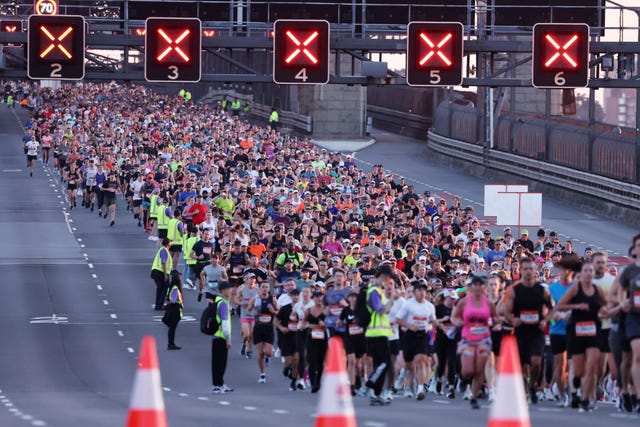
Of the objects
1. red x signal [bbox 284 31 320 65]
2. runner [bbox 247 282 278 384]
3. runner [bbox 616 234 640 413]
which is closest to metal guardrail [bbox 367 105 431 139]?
red x signal [bbox 284 31 320 65]

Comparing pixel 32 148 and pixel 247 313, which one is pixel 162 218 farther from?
pixel 32 148

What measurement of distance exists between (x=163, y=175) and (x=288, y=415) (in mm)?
26890

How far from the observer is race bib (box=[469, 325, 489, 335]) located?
664 inches

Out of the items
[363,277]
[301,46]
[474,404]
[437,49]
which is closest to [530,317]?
[474,404]

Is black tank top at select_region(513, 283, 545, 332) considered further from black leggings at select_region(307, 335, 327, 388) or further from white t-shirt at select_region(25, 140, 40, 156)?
white t-shirt at select_region(25, 140, 40, 156)

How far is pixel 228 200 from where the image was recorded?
3784 centimetres

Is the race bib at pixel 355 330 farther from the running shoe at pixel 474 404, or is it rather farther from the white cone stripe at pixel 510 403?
the white cone stripe at pixel 510 403

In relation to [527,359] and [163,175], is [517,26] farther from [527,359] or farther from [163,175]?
[527,359]

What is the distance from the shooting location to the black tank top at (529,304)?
16.6 meters

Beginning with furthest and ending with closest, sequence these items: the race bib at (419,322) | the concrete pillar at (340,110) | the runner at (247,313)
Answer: the concrete pillar at (340,110) < the runner at (247,313) < the race bib at (419,322)

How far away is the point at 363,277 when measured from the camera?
24625mm

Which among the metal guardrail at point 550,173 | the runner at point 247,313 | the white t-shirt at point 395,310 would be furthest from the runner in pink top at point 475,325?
the metal guardrail at point 550,173

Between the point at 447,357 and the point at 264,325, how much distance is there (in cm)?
324

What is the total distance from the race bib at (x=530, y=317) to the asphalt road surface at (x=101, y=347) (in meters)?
0.88
